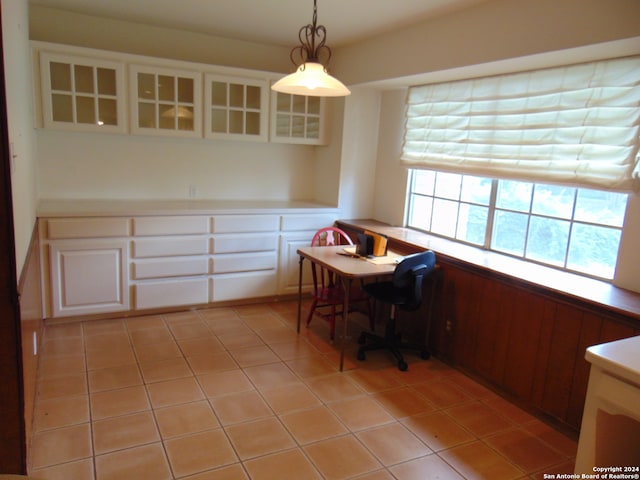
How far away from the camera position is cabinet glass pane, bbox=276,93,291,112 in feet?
14.7

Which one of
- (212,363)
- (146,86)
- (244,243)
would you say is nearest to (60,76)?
(146,86)

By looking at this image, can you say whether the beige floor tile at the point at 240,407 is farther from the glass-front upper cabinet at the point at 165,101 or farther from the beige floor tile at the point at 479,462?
the glass-front upper cabinet at the point at 165,101

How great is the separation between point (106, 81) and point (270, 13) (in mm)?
1440

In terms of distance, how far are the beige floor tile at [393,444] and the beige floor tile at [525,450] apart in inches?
15.8

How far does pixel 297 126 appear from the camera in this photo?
4.62 m

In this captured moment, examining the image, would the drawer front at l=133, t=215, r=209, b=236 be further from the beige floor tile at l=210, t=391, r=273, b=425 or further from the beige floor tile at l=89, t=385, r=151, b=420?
the beige floor tile at l=210, t=391, r=273, b=425

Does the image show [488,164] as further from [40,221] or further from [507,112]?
[40,221]

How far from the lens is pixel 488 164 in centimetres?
342

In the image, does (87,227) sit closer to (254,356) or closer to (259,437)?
(254,356)

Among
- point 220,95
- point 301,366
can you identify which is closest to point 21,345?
point 301,366

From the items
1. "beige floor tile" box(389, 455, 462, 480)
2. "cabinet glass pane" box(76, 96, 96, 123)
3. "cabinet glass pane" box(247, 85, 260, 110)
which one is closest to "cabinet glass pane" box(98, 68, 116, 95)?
"cabinet glass pane" box(76, 96, 96, 123)

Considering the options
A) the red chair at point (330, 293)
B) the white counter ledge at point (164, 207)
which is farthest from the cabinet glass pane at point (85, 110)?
the red chair at point (330, 293)

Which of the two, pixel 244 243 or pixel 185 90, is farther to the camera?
pixel 244 243

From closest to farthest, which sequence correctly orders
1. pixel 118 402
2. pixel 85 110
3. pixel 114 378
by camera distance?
pixel 118 402 < pixel 114 378 < pixel 85 110
